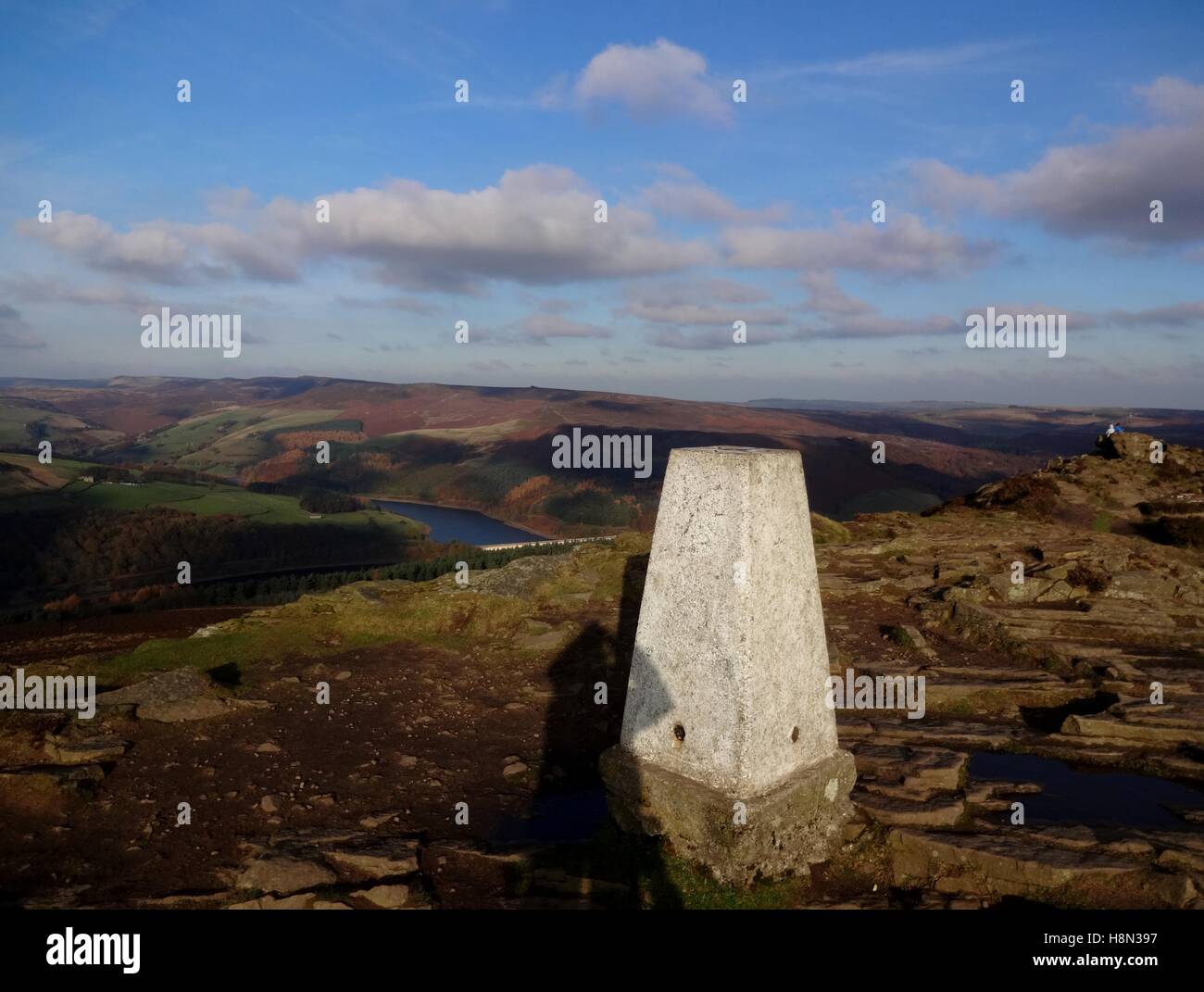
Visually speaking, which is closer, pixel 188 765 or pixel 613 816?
pixel 613 816

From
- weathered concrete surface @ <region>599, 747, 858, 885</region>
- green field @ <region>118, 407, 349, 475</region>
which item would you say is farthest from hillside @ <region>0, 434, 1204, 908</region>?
green field @ <region>118, 407, 349, 475</region>

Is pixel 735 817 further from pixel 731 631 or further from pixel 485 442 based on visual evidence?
pixel 485 442

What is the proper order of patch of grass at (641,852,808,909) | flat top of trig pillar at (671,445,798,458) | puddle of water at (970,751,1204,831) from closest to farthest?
patch of grass at (641,852,808,909) → flat top of trig pillar at (671,445,798,458) → puddle of water at (970,751,1204,831)

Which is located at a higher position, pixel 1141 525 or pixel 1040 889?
pixel 1141 525

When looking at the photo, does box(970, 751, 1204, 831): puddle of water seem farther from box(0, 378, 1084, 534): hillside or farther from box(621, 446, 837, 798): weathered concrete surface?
box(0, 378, 1084, 534): hillside
